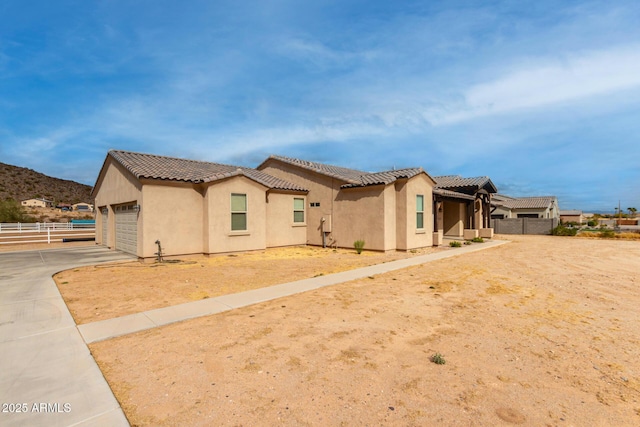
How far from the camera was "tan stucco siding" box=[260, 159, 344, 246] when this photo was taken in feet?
59.5

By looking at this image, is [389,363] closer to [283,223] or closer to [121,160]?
[283,223]

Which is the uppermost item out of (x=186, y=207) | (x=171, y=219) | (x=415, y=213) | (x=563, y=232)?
(x=186, y=207)

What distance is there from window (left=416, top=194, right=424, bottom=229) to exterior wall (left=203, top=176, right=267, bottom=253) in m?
8.37

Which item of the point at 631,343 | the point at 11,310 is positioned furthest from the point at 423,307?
the point at 11,310

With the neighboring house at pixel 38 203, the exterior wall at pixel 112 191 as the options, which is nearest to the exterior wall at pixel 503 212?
the exterior wall at pixel 112 191

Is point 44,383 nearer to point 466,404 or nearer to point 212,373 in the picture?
point 212,373

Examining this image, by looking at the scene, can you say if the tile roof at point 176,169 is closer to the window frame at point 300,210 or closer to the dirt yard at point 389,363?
the window frame at point 300,210

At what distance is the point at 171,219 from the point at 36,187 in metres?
80.9

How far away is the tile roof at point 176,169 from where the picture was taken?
550 inches

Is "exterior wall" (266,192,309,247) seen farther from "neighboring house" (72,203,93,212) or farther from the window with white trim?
"neighboring house" (72,203,93,212)

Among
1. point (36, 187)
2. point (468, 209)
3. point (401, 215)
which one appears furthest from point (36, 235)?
point (36, 187)

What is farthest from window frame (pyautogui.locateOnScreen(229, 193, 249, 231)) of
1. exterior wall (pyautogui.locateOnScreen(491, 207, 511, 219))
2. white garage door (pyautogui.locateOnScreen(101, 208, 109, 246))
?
exterior wall (pyautogui.locateOnScreen(491, 207, 511, 219))

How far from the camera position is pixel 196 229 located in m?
14.8

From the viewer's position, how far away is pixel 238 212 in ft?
51.1
